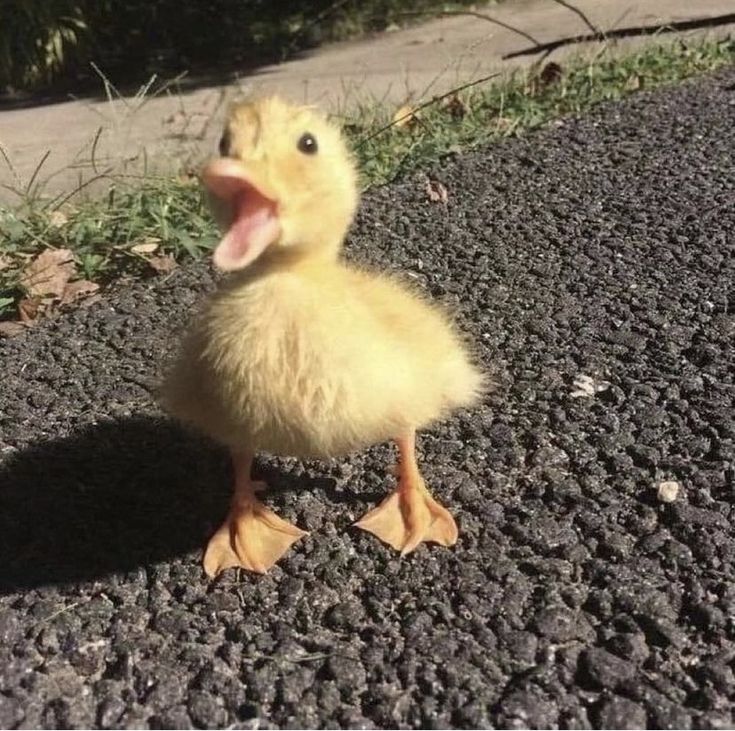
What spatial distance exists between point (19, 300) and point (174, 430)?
2.97 feet

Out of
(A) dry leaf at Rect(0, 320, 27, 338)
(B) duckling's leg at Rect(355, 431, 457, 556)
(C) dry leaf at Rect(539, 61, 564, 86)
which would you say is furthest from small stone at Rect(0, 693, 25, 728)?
(C) dry leaf at Rect(539, 61, 564, 86)

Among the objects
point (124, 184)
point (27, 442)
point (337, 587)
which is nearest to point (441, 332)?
point (337, 587)

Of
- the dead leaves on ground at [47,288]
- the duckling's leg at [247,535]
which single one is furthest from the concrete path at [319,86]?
the duckling's leg at [247,535]

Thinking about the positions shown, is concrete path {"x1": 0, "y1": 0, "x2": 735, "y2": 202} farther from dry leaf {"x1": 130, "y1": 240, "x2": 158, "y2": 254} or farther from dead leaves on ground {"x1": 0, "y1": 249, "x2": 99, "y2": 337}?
dead leaves on ground {"x1": 0, "y1": 249, "x2": 99, "y2": 337}

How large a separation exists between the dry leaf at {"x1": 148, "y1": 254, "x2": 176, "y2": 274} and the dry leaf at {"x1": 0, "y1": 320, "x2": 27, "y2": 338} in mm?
430

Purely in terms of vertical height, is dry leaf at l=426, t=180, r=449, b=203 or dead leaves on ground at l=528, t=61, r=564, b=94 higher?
dead leaves on ground at l=528, t=61, r=564, b=94

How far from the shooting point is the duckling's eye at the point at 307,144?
4.47 feet

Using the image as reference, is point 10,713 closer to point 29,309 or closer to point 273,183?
point 273,183

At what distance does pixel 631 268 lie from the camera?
101 inches

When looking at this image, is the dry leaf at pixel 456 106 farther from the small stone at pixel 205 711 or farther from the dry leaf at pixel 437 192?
the small stone at pixel 205 711

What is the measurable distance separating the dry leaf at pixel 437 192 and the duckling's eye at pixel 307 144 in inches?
68.7

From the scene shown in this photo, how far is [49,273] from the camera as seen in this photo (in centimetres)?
271

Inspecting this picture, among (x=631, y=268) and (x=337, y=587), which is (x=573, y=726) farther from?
(x=631, y=268)

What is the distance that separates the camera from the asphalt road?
4.39 feet
